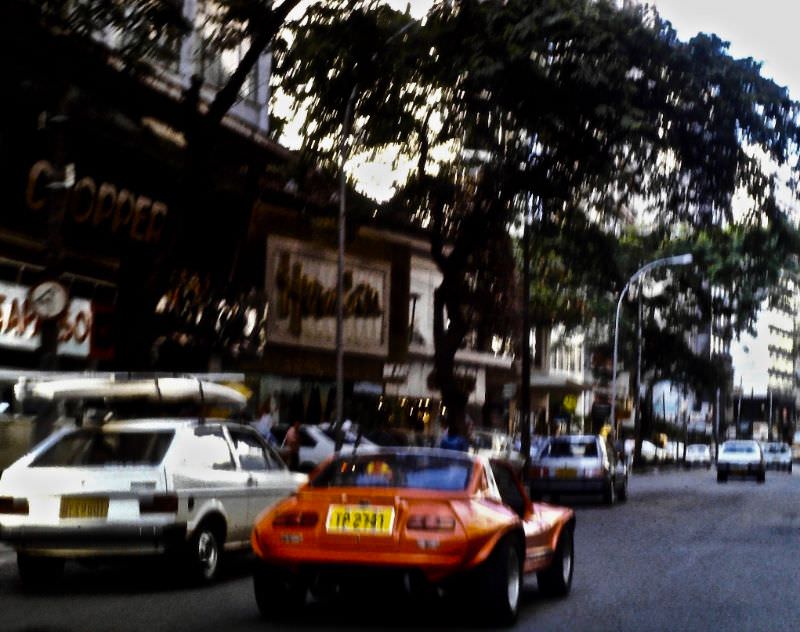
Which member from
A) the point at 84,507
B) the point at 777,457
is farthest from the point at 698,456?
the point at 84,507

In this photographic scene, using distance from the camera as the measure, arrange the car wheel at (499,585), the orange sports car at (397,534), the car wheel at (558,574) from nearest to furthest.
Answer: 1. the orange sports car at (397,534)
2. the car wheel at (499,585)
3. the car wheel at (558,574)

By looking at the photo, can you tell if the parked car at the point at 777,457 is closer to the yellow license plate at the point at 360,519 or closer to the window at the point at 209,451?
the window at the point at 209,451

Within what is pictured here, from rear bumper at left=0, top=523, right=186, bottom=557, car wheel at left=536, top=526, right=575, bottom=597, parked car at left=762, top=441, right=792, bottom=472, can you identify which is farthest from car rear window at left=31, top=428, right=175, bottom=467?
parked car at left=762, top=441, right=792, bottom=472

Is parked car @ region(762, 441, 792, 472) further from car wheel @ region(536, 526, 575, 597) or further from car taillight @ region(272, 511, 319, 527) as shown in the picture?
car taillight @ region(272, 511, 319, 527)

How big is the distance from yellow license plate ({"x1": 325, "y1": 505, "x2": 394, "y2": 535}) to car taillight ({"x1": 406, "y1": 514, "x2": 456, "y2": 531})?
14 centimetres

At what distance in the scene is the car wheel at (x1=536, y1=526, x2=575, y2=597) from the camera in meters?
11.9

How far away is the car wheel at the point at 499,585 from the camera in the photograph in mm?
9742

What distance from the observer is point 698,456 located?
83750mm

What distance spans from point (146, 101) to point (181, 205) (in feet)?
29.7

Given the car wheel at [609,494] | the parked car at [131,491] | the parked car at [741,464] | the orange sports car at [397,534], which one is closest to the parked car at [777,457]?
the parked car at [741,464]

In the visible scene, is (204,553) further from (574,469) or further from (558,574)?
(574,469)

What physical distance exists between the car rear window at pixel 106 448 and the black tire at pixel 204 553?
0.75 m

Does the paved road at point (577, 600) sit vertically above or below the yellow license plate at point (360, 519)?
below

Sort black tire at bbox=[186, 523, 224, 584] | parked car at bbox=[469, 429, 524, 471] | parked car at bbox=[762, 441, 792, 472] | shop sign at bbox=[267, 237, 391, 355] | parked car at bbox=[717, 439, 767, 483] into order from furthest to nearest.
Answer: parked car at bbox=[762, 441, 792, 472], parked car at bbox=[717, 439, 767, 483], shop sign at bbox=[267, 237, 391, 355], parked car at bbox=[469, 429, 524, 471], black tire at bbox=[186, 523, 224, 584]
